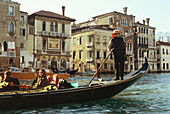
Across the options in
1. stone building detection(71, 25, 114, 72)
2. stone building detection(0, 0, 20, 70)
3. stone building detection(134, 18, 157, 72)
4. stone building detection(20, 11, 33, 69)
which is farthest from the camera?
stone building detection(134, 18, 157, 72)

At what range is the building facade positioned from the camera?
39688 mm

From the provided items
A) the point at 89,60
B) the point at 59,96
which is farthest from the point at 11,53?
the point at 59,96

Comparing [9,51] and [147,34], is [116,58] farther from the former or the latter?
[147,34]

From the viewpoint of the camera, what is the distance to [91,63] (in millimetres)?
29344

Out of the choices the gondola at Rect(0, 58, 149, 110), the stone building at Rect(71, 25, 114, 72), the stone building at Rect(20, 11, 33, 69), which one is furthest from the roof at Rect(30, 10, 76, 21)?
the gondola at Rect(0, 58, 149, 110)

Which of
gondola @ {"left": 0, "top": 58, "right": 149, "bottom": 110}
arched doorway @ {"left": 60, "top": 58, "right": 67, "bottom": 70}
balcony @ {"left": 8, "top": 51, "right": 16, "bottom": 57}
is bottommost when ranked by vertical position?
gondola @ {"left": 0, "top": 58, "right": 149, "bottom": 110}

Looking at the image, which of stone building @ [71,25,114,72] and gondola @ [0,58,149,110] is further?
stone building @ [71,25,114,72]

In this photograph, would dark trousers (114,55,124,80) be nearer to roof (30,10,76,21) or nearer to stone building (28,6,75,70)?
stone building (28,6,75,70)

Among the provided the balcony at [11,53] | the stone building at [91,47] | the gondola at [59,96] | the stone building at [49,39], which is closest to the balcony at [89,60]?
the stone building at [91,47]

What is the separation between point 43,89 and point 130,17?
30206 millimetres

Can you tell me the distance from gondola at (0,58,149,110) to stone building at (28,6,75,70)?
18.6m

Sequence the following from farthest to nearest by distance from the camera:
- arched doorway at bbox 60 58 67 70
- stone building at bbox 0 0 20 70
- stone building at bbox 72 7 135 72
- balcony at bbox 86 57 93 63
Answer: stone building at bbox 72 7 135 72
balcony at bbox 86 57 93 63
arched doorway at bbox 60 58 67 70
stone building at bbox 0 0 20 70

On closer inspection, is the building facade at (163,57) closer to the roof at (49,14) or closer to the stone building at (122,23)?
the stone building at (122,23)

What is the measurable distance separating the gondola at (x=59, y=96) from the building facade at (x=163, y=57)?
1355 inches
